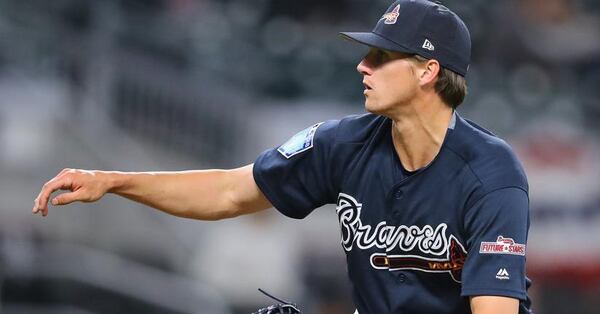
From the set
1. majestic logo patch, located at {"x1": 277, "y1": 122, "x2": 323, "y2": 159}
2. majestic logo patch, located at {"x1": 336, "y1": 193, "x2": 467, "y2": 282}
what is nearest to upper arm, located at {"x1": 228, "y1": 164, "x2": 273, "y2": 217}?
majestic logo patch, located at {"x1": 277, "y1": 122, "x2": 323, "y2": 159}

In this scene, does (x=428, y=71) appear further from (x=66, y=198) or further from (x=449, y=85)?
(x=66, y=198)

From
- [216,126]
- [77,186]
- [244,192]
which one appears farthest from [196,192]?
[216,126]

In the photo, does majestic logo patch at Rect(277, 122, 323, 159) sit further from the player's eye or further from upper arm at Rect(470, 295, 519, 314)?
upper arm at Rect(470, 295, 519, 314)

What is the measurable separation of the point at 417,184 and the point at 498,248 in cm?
41

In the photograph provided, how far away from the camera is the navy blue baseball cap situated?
4098 mm

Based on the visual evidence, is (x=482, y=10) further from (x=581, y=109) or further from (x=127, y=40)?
(x=127, y=40)

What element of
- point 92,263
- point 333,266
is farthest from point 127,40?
point 333,266

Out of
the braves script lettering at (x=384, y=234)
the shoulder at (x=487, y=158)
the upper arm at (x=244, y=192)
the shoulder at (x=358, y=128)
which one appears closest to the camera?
the shoulder at (x=487, y=158)

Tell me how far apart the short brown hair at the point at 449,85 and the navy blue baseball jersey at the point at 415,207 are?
0.25 feet

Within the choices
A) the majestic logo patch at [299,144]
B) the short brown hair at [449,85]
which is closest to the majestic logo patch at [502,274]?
the short brown hair at [449,85]

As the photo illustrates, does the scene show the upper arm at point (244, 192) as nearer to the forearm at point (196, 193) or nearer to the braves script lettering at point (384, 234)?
the forearm at point (196, 193)

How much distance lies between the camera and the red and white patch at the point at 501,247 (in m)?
3.88

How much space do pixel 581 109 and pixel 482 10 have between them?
1.08m

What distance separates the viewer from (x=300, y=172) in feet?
14.5
